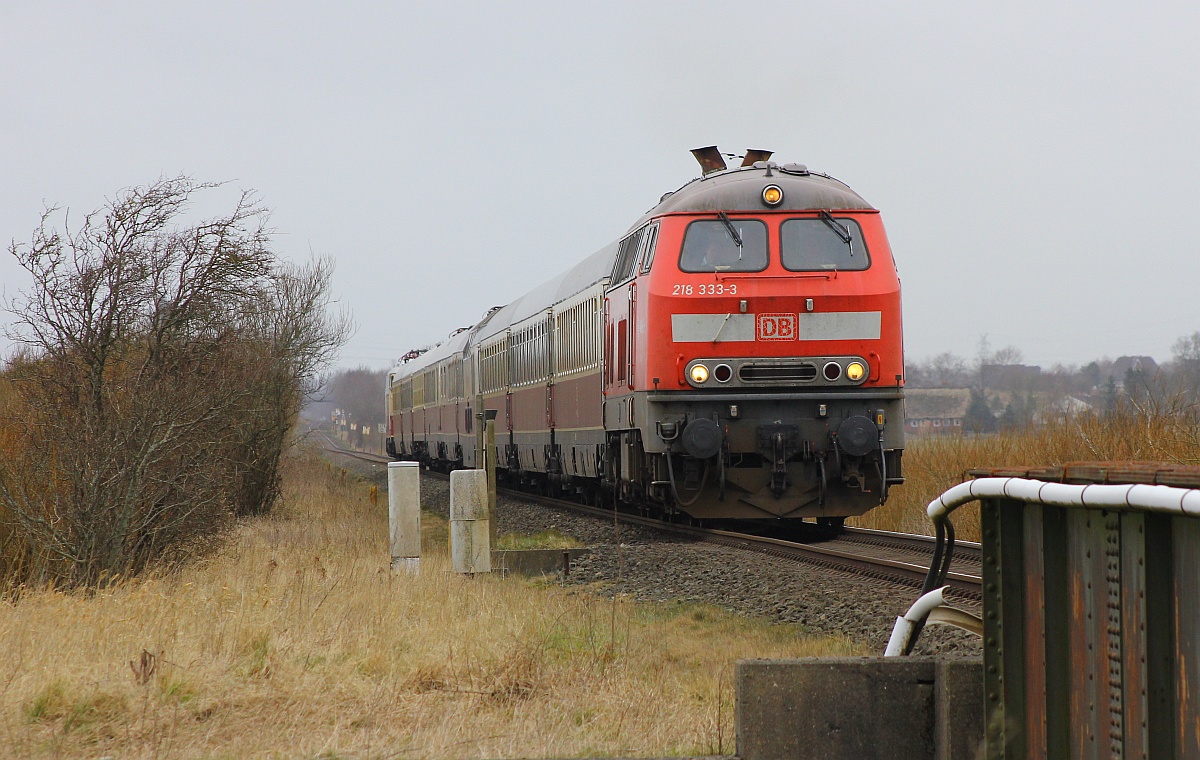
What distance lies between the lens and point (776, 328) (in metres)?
12.3

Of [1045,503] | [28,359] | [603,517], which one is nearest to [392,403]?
[603,517]

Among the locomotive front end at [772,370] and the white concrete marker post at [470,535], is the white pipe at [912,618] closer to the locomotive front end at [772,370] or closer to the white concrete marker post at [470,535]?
the white concrete marker post at [470,535]

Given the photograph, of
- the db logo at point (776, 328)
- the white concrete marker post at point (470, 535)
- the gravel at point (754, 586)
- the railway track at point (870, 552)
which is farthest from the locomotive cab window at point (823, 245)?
the white concrete marker post at point (470, 535)

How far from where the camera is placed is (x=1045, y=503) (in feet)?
13.0

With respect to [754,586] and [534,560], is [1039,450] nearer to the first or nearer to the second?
[754,586]

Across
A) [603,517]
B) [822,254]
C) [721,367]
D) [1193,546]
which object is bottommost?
[603,517]

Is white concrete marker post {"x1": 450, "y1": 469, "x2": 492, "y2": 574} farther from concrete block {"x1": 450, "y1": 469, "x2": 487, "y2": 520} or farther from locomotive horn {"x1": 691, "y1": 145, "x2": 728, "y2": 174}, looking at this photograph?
locomotive horn {"x1": 691, "y1": 145, "x2": 728, "y2": 174}

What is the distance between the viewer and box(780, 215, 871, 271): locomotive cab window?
12523 mm

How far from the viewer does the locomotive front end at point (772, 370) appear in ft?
40.0

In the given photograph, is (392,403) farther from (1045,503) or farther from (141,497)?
(1045,503)

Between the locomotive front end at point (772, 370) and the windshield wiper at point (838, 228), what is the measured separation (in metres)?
0.01

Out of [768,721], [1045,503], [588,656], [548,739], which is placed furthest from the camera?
[588,656]

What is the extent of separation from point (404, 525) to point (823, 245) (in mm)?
4934

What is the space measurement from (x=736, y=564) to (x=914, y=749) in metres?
6.90
